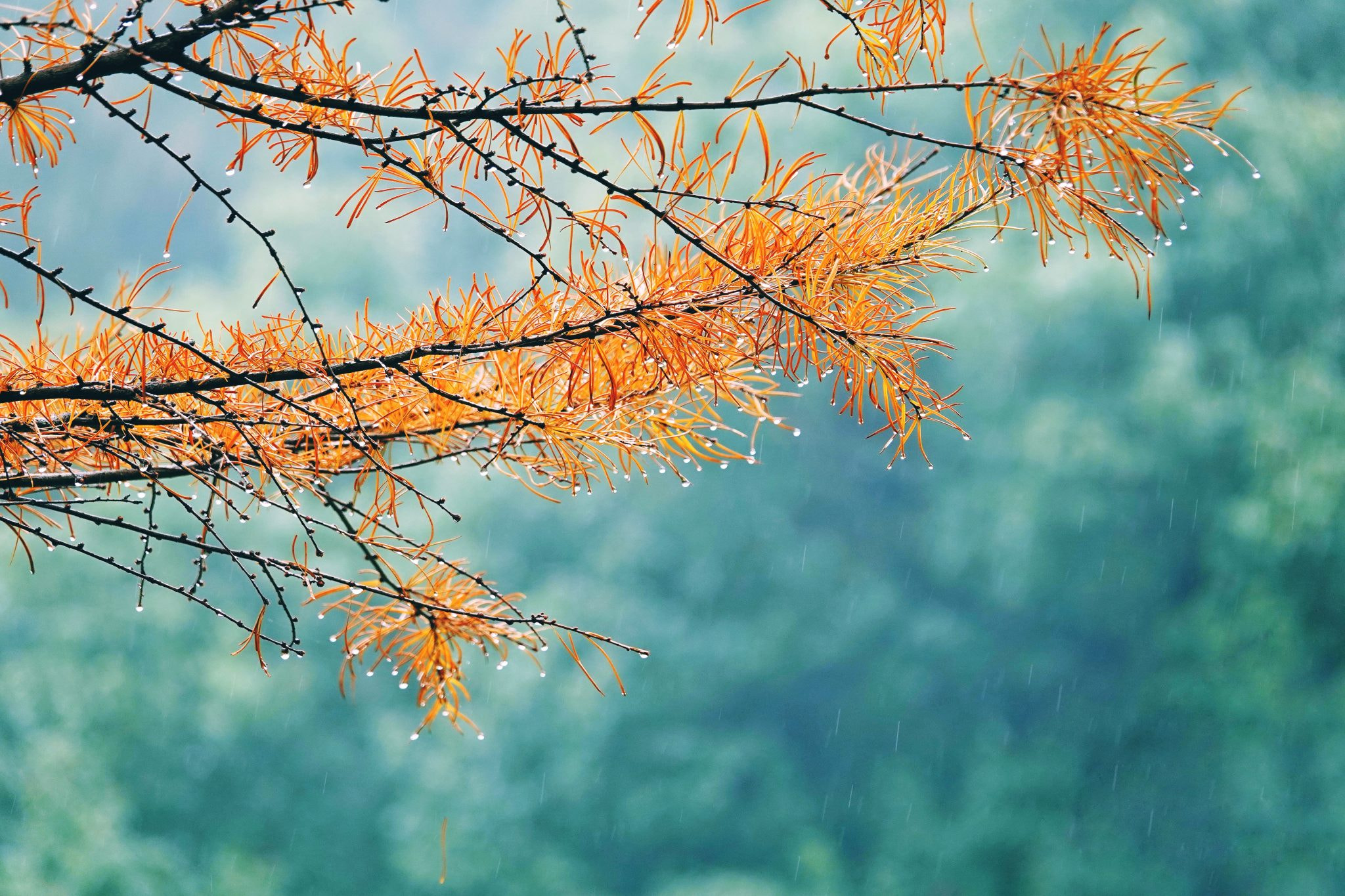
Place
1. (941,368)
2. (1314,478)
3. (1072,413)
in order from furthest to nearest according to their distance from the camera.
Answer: (941,368) → (1072,413) → (1314,478)

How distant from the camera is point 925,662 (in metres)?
4.52

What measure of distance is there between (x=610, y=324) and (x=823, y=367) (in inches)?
5.7

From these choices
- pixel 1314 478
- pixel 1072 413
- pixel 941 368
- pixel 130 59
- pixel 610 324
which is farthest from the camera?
pixel 941 368

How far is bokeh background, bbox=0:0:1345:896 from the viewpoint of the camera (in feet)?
13.5

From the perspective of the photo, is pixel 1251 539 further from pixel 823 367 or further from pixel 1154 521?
pixel 823 367

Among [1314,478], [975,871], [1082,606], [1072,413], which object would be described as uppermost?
[1072,413]

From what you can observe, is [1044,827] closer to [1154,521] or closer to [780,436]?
[1154,521]

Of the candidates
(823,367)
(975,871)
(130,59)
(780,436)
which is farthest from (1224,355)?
(130,59)

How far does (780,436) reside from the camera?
493 centimetres

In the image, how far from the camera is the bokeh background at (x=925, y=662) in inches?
162

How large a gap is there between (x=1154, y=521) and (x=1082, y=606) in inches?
18.9

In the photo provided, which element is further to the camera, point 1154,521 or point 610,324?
point 1154,521

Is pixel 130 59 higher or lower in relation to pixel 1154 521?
lower

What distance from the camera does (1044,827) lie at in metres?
4.19
